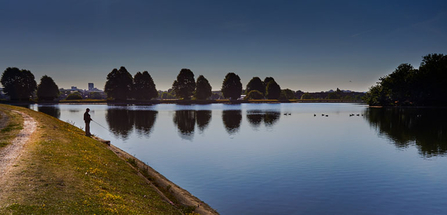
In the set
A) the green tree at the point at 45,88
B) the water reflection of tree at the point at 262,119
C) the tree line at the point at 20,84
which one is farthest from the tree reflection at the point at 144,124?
the green tree at the point at 45,88

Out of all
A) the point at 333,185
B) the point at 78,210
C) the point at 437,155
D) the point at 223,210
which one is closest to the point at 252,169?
the point at 333,185

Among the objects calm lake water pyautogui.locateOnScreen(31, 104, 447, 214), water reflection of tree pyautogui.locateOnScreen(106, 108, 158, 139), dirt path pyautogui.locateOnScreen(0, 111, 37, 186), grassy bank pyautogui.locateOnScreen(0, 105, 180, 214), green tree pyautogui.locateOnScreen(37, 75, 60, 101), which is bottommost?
calm lake water pyautogui.locateOnScreen(31, 104, 447, 214)

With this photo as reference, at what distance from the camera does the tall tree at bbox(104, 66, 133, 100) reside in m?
188

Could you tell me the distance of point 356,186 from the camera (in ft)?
72.2

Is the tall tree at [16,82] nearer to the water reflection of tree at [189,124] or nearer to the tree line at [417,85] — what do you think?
the water reflection of tree at [189,124]

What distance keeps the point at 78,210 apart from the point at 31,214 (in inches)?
59.6

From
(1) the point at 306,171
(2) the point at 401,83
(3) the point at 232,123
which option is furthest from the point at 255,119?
(2) the point at 401,83

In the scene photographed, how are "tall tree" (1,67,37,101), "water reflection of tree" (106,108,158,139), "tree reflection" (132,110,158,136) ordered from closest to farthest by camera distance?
"water reflection of tree" (106,108,158,139) → "tree reflection" (132,110,158,136) → "tall tree" (1,67,37,101)

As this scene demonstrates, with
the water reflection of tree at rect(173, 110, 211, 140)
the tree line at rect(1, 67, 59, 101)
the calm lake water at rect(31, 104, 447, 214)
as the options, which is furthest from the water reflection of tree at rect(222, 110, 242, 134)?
the tree line at rect(1, 67, 59, 101)

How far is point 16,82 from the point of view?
18300 cm

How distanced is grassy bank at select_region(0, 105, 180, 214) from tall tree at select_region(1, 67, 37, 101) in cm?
20037

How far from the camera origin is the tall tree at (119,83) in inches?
7397

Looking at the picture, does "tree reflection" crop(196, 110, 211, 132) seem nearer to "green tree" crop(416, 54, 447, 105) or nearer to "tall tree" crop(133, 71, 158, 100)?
"green tree" crop(416, 54, 447, 105)

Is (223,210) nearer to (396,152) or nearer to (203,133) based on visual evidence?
(396,152)
